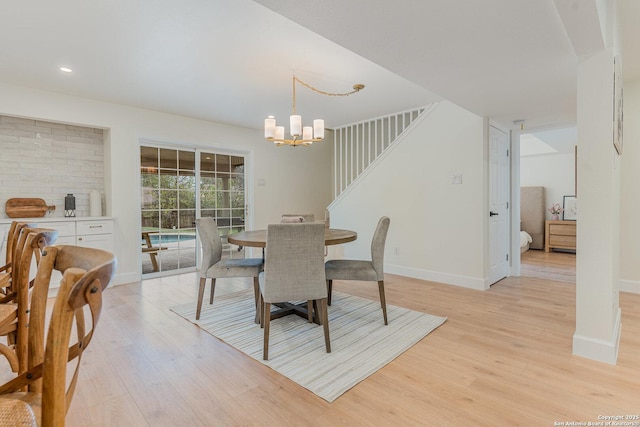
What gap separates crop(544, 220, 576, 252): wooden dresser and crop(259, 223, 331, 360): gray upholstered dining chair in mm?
5888

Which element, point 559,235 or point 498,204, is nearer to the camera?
point 498,204

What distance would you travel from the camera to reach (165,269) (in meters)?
4.61

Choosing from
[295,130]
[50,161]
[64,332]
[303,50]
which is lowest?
[64,332]

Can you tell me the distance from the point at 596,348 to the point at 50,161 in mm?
5647

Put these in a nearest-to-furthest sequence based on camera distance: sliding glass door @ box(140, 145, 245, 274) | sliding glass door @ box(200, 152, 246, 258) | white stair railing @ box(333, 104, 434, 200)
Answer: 1. sliding glass door @ box(140, 145, 245, 274)
2. white stair railing @ box(333, 104, 434, 200)
3. sliding glass door @ box(200, 152, 246, 258)

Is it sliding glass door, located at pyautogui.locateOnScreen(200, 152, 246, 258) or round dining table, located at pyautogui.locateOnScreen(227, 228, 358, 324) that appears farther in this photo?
sliding glass door, located at pyautogui.locateOnScreen(200, 152, 246, 258)

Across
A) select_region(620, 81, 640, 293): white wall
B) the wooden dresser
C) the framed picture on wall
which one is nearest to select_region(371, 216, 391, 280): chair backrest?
select_region(620, 81, 640, 293): white wall

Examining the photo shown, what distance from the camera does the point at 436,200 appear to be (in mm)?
4051

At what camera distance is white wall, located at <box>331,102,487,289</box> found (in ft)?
12.2

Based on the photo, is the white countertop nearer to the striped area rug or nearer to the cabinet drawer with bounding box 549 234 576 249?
the striped area rug

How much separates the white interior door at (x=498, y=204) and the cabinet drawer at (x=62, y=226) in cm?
489

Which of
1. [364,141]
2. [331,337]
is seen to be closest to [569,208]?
[364,141]

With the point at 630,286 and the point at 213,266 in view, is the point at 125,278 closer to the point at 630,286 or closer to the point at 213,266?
the point at 213,266

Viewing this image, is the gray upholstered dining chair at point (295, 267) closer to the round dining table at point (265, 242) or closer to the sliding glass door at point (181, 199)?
the round dining table at point (265, 242)
